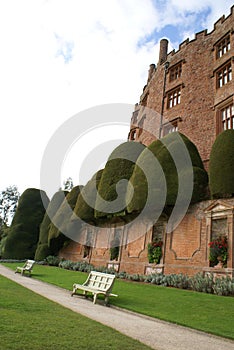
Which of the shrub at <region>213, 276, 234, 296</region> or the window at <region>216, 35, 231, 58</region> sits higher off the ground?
the window at <region>216, 35, 231, 58</region>

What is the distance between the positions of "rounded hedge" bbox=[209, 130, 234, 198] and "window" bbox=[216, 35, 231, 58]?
9.07m

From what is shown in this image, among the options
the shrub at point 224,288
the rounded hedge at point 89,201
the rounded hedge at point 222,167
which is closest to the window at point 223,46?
the rounded hedge at point 222,167

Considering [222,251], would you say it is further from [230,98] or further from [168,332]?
[230,98]

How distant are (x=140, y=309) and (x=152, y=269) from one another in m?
7.59

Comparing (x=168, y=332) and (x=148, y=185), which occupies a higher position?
(x=148, y=185)

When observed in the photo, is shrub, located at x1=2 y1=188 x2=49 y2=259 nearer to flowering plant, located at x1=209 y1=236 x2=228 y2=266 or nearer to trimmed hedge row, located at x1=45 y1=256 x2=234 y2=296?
trimmed hedge row, located at x1=45 y1=256 x2=234 y2=296

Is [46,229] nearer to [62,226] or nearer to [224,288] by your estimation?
[62,226]

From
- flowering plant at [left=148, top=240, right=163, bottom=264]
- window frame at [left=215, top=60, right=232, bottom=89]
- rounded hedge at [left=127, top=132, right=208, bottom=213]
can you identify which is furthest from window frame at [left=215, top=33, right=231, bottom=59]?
flowering plant at [left=148, top=240, right=163, bottom=264]

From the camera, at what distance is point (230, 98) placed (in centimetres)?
1866

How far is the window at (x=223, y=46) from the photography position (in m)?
20.9

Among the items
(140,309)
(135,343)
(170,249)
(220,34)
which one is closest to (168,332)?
(135,343)

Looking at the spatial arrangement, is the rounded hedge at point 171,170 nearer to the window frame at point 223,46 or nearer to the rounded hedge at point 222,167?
the rounded hedge at point 222,167

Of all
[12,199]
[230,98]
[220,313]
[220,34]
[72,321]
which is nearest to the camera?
[72,321]

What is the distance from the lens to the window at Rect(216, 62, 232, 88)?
19.8 metres
